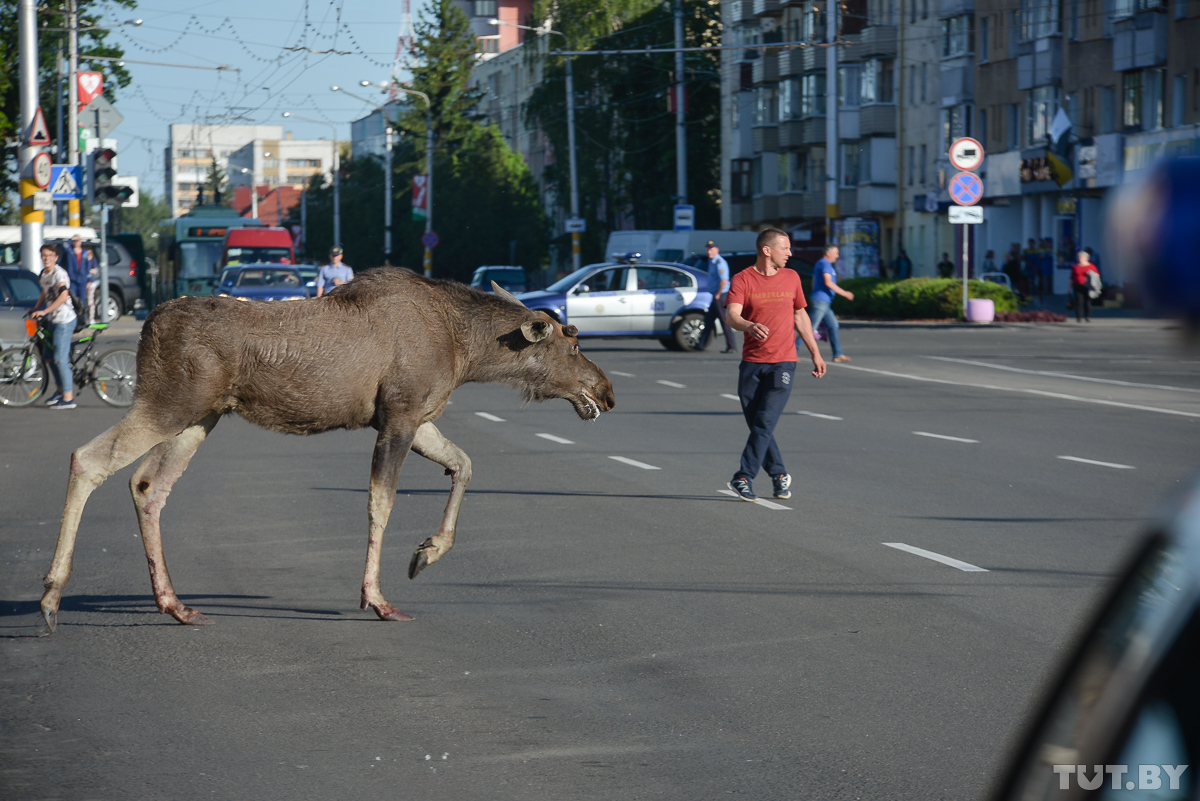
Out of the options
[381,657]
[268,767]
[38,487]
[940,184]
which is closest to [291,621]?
[381,657]

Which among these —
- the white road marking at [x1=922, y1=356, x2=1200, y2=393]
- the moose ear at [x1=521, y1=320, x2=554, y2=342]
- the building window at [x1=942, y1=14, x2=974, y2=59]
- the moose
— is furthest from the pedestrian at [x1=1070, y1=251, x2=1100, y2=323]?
the moose

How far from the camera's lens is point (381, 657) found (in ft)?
20.6

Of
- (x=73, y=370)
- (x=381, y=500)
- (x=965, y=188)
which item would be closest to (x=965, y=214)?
(x=965, y=188)

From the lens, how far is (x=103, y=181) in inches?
1177

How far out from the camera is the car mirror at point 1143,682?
1298mm

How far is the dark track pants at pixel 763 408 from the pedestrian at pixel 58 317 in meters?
10.7

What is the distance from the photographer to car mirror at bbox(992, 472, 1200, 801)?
1298mm

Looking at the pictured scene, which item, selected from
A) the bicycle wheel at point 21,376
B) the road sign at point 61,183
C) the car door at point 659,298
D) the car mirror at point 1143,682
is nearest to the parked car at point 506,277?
the car door at point 659,298

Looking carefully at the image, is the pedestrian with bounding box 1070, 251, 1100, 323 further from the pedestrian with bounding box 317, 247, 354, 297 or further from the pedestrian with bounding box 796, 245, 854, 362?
the pedestrian with bounding box 317, 247, 354, 297

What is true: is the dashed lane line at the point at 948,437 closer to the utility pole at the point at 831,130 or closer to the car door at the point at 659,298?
the car door at the point at 659,298

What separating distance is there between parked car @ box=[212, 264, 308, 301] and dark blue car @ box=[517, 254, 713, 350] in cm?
822

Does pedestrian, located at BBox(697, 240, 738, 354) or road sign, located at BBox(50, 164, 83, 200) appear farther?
pedestrian, located at BBox(697, 240, 738, 354)

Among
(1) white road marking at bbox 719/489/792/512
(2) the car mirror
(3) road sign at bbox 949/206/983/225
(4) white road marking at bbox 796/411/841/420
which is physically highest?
(3) road sign at bbox 949/206/983/225

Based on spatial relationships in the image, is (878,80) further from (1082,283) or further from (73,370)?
(73,370)
